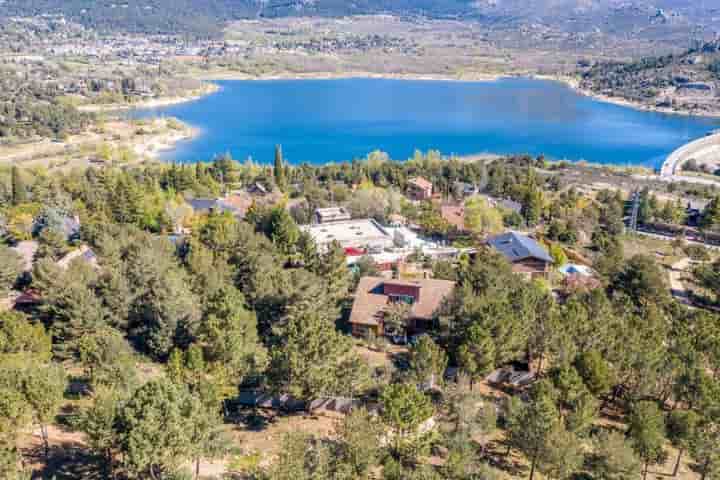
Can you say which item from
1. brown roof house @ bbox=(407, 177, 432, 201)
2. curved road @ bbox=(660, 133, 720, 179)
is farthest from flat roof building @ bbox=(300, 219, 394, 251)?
curved road @ bbox=(660, 133, 720, 179)

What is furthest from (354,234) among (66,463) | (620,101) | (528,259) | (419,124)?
(620,101)

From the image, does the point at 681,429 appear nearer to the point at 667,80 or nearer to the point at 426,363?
the point at 426,363

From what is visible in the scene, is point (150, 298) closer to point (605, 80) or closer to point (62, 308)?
point (62, 308)

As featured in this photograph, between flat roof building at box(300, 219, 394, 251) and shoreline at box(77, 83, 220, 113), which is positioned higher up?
shoreline at box(77, 83, 220, 113)

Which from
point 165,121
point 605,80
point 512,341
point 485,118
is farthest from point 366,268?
point 605,80

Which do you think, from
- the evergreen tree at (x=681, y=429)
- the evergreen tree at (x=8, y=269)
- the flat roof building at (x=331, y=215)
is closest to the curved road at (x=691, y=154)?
the flat roof building at (x=331, y=215)

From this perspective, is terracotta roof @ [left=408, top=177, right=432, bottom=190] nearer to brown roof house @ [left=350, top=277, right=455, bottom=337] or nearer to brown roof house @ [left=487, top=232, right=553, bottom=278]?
brown roof house @ [left=487, top=232, right=553, bottom=278]

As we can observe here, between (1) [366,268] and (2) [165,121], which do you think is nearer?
(1) [366,268]
